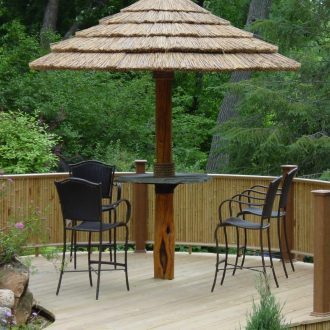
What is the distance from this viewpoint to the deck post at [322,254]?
7816mm

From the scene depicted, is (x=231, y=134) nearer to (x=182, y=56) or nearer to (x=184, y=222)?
(x=184, y=222)

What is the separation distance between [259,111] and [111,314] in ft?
28.2

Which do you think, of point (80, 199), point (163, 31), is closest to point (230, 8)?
point (163, 31)

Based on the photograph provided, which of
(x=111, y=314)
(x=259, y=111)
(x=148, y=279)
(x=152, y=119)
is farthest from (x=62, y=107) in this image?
(x=111, y=314)

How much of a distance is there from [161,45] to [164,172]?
1.26m

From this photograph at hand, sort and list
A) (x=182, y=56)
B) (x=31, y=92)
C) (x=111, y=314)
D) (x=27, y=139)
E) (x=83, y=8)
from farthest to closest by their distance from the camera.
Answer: (x=83, y=8), (x=31, y=92), (x=27, y=139), (x=182, y=56), (x=111, y=314)

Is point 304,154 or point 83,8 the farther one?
point 83,8

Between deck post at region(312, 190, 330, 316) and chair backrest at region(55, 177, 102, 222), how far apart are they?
1.88 m

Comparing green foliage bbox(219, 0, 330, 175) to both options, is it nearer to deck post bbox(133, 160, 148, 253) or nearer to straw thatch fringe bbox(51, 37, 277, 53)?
deck post bbox(133, 160, 148, 253)

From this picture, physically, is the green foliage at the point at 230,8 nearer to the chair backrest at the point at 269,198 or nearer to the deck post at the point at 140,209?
the deck post at the point at 140,209

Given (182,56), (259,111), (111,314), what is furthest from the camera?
(259,111)

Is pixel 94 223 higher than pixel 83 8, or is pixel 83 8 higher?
pixel 83 8

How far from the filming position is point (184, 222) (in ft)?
35.0

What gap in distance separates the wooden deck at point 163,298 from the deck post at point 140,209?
0.43 metres
